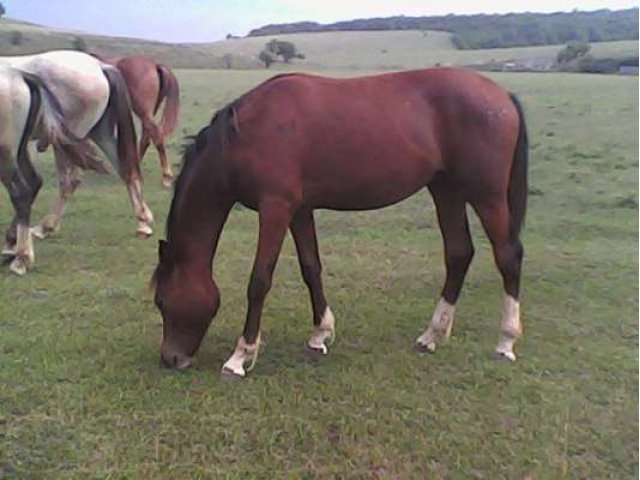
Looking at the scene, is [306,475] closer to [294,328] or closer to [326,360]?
[326,360]

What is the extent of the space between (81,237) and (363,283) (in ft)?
9.40

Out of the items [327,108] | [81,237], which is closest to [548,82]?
[81,237]

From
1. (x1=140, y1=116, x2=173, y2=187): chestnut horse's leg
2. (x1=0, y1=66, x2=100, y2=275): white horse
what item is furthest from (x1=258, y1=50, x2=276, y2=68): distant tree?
(x1=0, y1=66, x2=100, y2=275): white horse

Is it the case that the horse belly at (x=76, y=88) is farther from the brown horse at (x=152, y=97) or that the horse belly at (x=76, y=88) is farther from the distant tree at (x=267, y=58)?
the distant tree at (x=267, y=58)

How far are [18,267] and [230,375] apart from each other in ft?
8.66

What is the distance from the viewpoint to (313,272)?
4.28 meters

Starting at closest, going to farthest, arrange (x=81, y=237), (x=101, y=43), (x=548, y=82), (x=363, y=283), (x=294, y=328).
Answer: (x=294, y=328) → (x=363, y=283) → (x=81, y=237) → (x=548, y=82) → (x=101, y=43)

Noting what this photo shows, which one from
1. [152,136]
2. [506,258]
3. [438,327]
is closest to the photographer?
[506,258]

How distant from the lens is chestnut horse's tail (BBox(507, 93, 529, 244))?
4.13 meters

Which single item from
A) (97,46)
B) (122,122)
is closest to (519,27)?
Answer: (97,46)

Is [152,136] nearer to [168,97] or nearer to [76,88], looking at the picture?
[168,97]

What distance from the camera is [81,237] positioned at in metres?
6.93

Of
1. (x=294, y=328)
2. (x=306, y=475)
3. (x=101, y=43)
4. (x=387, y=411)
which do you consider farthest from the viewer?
(x=101, y=43)

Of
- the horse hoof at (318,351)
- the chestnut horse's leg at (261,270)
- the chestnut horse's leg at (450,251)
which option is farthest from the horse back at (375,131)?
the horse hoof at (318,351)
